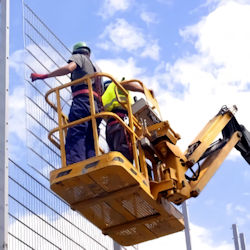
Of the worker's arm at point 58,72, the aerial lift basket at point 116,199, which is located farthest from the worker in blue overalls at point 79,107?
the aerial lift basket at point 116,199

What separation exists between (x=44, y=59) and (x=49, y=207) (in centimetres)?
334

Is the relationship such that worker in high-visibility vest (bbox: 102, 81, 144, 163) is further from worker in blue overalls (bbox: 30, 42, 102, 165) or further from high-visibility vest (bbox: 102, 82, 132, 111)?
worker in blue overalls (bbox: 30, 42, 102, 165)

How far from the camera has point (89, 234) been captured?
53.9 feet

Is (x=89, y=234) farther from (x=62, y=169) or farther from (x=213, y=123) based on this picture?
(x=62, y=169)

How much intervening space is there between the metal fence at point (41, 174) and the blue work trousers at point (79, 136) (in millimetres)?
3517

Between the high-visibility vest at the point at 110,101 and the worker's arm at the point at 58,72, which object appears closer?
the worker's arm at the point at 58,72

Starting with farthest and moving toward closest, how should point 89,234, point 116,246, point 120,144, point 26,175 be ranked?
point 89,234 < point 26,175 < point 116,246 < point 120,144

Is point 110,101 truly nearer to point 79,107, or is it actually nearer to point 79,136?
point 79,107

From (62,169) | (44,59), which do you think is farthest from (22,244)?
(62,169)

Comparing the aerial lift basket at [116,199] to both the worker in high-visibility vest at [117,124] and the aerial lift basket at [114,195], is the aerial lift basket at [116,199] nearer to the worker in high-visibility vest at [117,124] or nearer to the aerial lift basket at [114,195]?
the aerial lift basket at [114,195]

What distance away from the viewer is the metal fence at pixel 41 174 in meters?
13.5

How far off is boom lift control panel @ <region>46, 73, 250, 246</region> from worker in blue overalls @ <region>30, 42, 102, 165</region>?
160 millimetres

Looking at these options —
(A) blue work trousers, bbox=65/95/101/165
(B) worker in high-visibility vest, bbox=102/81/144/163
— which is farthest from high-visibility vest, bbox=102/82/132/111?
(A) blue work trousers, bbox=65/95/101/165

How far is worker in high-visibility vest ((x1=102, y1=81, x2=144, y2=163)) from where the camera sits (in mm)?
9352
